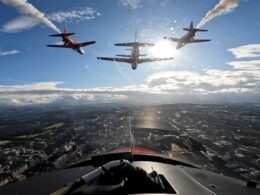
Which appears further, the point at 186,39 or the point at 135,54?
the point at 135,54

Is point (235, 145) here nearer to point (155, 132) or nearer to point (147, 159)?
point (155, 132)

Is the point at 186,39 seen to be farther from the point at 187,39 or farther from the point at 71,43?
the point at 71,43

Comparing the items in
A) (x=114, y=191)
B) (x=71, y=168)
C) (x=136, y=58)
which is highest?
(x=136, y=58)

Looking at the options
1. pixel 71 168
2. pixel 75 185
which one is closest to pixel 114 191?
pixel 75 185

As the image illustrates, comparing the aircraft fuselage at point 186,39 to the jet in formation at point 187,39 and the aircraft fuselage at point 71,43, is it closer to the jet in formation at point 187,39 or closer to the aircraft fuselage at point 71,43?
the jet in formation at point 187,39

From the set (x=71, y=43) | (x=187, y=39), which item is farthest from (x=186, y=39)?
(x=71, y=43)

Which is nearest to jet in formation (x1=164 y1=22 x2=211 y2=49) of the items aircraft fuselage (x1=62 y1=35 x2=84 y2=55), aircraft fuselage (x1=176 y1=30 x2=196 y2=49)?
aircraft fuselage (x1=176 y1=30 x2=196 y2=49)

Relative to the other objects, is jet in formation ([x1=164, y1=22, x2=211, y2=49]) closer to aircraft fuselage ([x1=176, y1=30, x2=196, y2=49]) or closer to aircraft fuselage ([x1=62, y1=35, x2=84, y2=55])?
aircraft fuselage ([x1=176, y1=30, x2=196, y2=49])

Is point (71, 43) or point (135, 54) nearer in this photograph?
point (71, 43)

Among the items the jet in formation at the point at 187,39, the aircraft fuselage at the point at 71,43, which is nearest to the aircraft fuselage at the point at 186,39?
the jet in formation at the point at 187,39

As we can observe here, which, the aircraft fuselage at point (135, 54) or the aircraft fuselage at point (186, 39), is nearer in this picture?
the aircraft fuselage at point (186, 39)

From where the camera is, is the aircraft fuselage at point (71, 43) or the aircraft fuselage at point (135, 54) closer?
the aircraft fuselage at point (71, 43)
